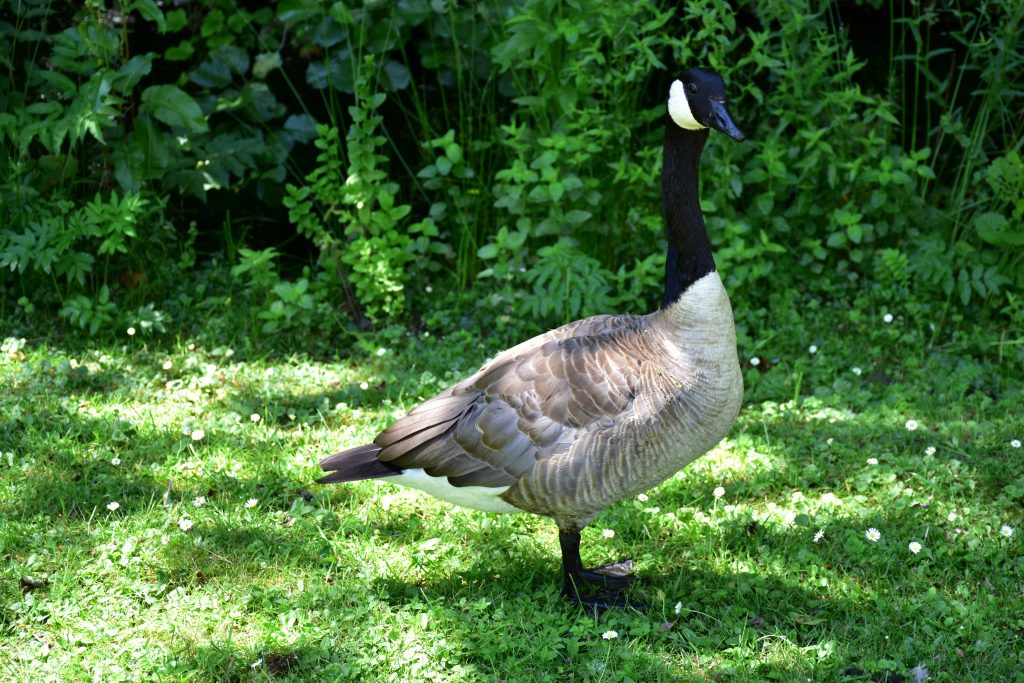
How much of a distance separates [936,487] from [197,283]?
393cm

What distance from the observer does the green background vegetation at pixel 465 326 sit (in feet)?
10.9

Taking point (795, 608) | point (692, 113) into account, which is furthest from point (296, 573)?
point (692, 113)

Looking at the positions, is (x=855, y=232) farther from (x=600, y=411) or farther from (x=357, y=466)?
(x=357, y=466)

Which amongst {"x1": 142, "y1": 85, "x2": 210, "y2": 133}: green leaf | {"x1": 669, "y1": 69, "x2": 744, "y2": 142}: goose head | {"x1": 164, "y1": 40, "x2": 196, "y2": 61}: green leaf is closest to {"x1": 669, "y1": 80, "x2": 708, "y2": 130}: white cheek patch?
{"x1": 669, "y1": 69, "x2": 744, "y2": 142}: goose head

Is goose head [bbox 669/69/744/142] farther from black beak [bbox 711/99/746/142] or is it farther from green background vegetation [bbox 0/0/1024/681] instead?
green background vegetation [bbox 0/0/1024/681]

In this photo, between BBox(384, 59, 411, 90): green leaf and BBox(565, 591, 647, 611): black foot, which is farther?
BBox(384, 59, 411, 90): green leaf

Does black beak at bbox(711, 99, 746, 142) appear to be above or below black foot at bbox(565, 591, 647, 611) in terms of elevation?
above

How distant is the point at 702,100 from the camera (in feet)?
10.7

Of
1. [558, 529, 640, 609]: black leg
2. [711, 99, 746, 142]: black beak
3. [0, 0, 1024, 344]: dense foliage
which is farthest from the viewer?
[0, 0, 1024, 344]: dense foliage

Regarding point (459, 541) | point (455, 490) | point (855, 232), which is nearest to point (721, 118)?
point (455, 490)

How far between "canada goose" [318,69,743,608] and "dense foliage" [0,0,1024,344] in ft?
4.83

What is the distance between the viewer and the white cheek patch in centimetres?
334

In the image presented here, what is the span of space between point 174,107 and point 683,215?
292cm

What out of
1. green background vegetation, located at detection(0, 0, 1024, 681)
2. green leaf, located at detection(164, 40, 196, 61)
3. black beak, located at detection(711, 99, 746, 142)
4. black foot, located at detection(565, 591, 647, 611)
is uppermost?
green leaf, located at detection(164, 40, 196, 61)
